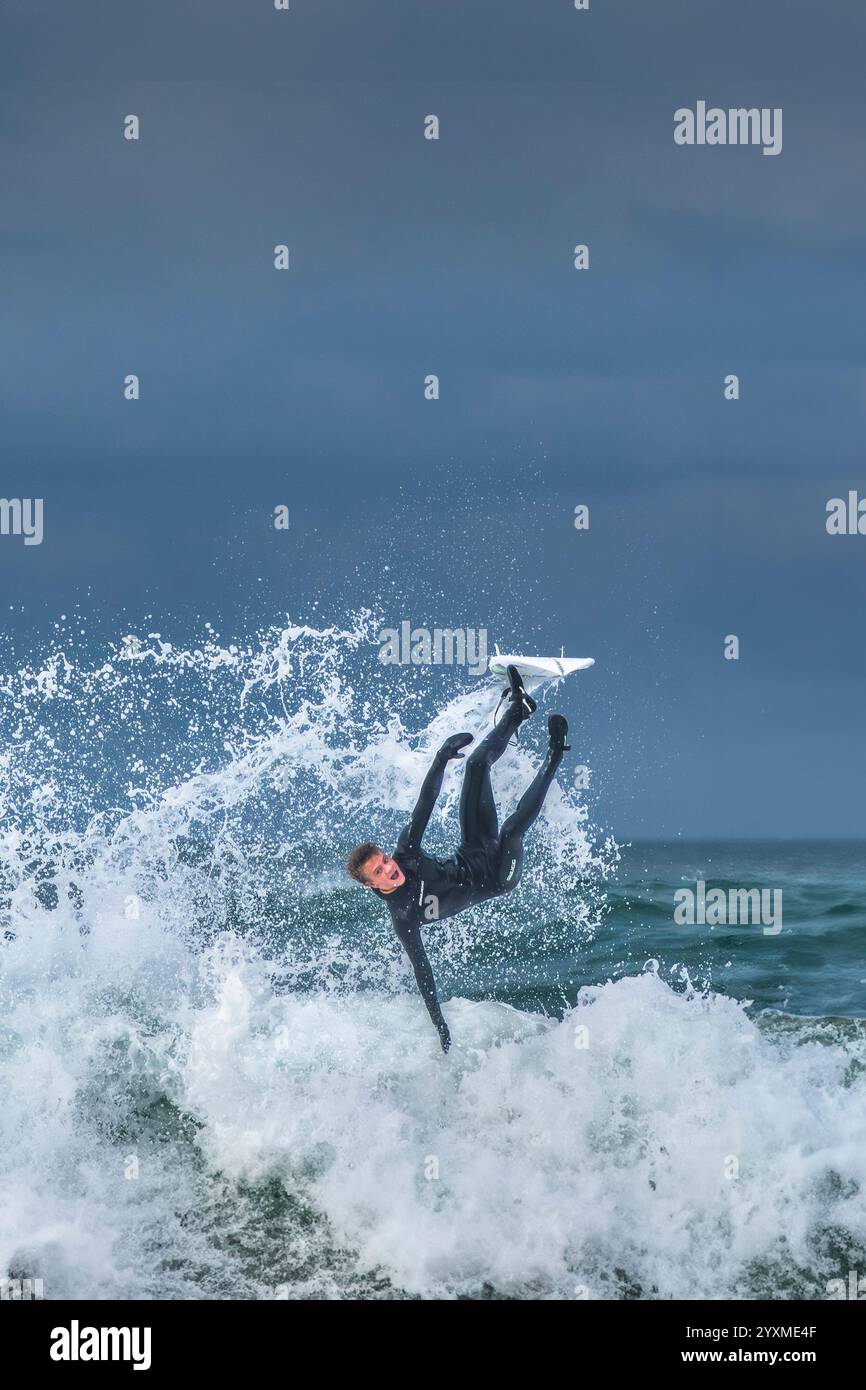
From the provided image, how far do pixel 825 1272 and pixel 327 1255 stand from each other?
3.67 m

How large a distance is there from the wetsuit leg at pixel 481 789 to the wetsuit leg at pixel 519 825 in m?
0.14

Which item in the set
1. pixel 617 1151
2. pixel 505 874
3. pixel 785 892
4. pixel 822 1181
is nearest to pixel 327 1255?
pixel 617 1151

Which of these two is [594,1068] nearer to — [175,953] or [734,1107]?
[734,1107]

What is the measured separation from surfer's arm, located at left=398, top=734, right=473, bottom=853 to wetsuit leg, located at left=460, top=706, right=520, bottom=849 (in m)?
0.66

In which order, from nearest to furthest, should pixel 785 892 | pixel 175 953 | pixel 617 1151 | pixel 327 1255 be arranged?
1. pixel 327 1255
2. pixel 617 1151
3. pixel 175 953
4. pixel 785 892

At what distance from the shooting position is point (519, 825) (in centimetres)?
1012

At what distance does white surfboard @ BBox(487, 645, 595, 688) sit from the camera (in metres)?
10.2

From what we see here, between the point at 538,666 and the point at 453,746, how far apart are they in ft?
4.23

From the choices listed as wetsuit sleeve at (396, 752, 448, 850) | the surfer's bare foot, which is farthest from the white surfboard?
wetsuit sleeve at (396, 752, 448, 850)

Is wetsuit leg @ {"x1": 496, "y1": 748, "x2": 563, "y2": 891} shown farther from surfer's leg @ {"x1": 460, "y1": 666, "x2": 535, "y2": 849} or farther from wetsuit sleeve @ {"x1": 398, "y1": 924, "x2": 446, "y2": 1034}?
wetsuit sleeve @ {"x1": 398, "y1": 924, "x2": 446, "y2": 1034}

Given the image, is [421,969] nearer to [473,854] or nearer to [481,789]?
[473,854]

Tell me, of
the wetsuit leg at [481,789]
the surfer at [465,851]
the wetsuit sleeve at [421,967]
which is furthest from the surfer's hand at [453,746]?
the wetsuit sleeve at [421,967]

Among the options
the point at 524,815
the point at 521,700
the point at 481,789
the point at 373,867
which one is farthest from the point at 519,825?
the point at 373,867
